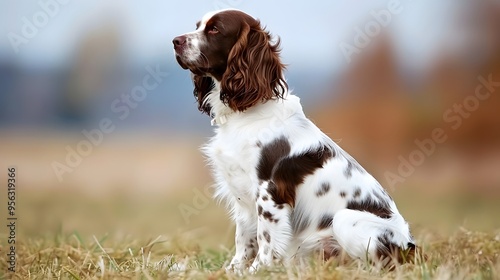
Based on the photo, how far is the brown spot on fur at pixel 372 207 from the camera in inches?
219

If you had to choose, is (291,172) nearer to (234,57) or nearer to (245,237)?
(245,237)

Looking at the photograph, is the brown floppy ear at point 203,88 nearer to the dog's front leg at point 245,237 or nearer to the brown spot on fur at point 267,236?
the dog's front leg at point 245,237

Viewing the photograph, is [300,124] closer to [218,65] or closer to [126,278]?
[218,65]

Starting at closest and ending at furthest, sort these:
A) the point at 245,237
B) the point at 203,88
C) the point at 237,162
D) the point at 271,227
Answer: the point at 271,227 → the point at 237,162 → the point at 245,237 → the point at 203,88

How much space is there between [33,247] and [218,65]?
2638 millimetres

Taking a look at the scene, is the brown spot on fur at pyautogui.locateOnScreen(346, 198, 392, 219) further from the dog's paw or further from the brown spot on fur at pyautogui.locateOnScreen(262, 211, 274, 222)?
the dog's paw

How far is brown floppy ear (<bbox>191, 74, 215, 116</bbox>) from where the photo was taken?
6.00m

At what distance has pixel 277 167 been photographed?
5539mm

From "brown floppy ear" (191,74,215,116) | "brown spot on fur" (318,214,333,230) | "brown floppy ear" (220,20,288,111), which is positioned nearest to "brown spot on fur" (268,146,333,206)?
"brown spot on fur" (318,214,333,230)

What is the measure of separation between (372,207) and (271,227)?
0.73 m

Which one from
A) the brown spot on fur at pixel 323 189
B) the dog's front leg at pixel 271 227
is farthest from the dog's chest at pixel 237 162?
the brown spot on fur at pixel 323 189

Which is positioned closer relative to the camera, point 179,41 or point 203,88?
point 179,41

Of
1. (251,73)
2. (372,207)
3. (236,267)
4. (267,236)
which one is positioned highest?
(251,73)

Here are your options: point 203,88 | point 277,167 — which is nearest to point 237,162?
point 277,167
